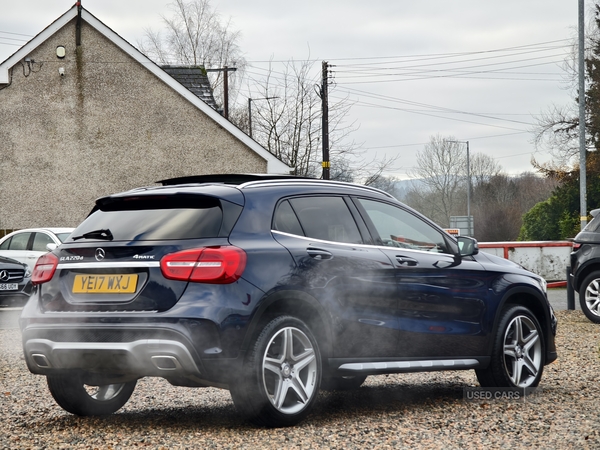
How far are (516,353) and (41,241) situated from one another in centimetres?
1363

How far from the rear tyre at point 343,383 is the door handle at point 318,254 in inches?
32.9

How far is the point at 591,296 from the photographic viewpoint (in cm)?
1457

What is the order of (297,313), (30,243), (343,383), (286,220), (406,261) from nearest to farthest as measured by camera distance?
(297,313)
(286,220)
(406,261)
(343,383)
(30,243)

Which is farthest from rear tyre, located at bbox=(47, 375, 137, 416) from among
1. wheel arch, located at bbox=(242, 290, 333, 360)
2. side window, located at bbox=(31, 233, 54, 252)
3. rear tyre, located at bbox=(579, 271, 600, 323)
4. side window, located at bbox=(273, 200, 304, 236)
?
side window, located at bbox=(31, 233, 54, 252)

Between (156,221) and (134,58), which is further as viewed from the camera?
(134,58)

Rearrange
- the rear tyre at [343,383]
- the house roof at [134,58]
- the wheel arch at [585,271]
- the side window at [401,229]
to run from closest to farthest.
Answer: the rear tyre at [343,383] < the side window at [401,229] < the wheel arch at [585,271] < the house roof at [134,58]

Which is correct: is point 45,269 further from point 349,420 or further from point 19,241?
point 19,241

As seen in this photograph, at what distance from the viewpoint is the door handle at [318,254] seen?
6355mm

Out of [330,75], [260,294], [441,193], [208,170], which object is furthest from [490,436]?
[441,193]

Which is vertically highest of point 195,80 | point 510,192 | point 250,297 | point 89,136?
point 195,80

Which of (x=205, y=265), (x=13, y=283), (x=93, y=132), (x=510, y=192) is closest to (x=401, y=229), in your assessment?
(x=205, y=265)

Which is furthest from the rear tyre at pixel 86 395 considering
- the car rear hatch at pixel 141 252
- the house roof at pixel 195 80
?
the house roof at pixel 195 80

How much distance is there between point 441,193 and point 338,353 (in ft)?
262

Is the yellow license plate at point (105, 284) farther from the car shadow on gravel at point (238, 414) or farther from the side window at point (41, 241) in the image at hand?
the side window at point (41, 241)
